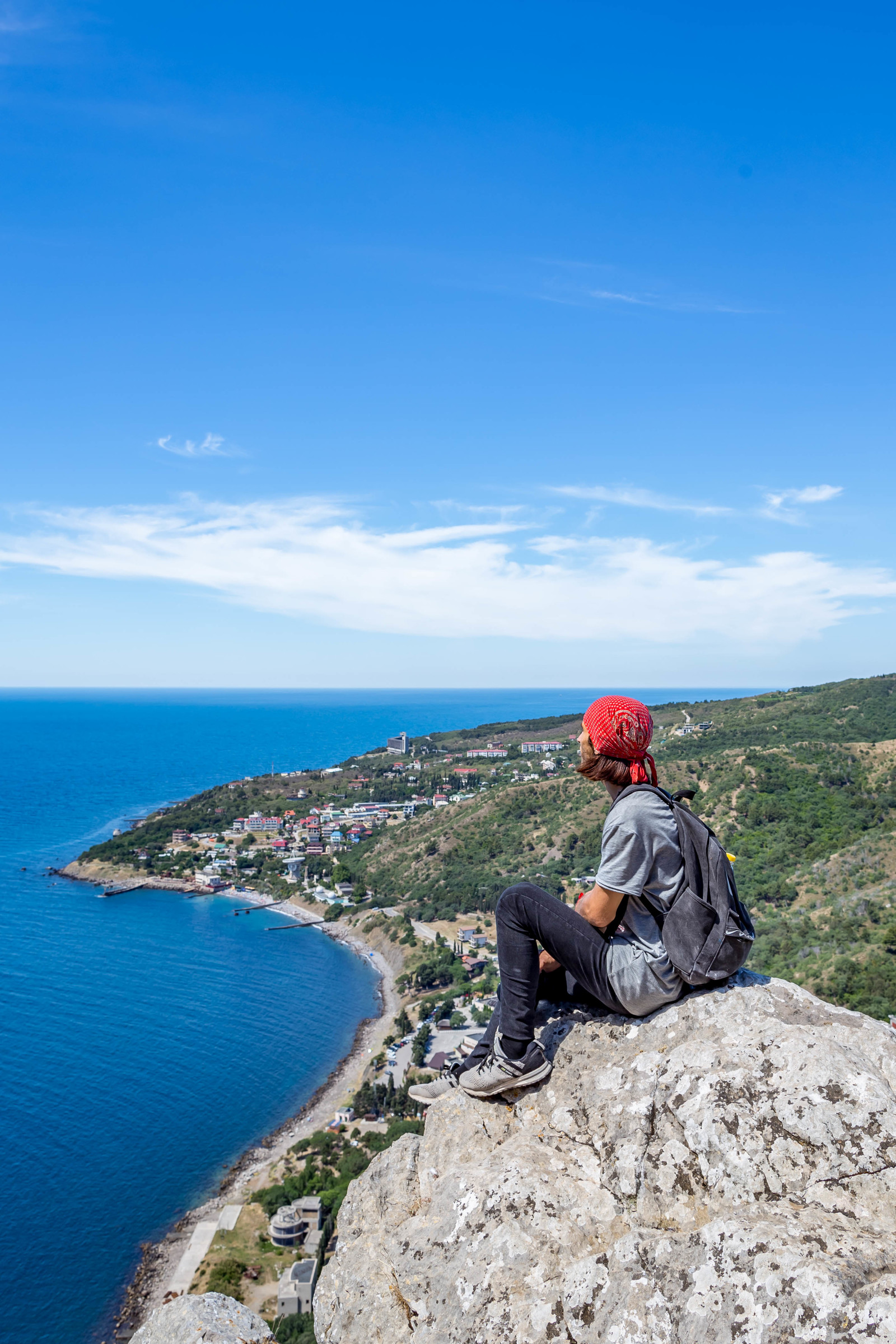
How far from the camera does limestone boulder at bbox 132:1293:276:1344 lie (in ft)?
14.7

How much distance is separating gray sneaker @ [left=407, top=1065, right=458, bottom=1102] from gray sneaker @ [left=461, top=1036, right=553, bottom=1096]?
1.02ft

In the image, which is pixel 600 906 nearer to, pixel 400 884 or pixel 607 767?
pixel 607 767

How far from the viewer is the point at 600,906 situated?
3943mm

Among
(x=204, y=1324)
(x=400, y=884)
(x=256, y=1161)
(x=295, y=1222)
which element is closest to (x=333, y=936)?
(x=400, y=884)

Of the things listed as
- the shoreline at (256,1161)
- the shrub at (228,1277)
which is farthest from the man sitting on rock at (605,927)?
the shoreline at (256,1161)

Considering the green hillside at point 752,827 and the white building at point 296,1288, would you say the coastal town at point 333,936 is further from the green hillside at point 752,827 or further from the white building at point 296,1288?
the green hillside at point 752,827

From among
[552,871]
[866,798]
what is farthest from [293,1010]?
[866,798]

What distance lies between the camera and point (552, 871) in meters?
51.8

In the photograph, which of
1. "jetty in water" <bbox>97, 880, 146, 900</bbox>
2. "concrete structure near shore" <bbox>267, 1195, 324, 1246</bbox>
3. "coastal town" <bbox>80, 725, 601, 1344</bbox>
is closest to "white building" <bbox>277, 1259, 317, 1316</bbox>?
"coastal town" <bbox>80, 725, 601, 1344</bbox>

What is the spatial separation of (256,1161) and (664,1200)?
3399cm

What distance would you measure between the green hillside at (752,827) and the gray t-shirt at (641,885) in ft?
63.6

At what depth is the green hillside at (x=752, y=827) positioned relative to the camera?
27812 millimetres

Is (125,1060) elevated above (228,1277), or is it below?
below

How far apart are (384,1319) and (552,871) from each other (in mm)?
49539
